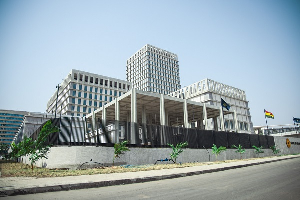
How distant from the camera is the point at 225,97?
6969cm

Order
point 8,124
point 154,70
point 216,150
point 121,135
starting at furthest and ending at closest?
1. point 154,70
2. point 8,124
3. point 216,150
4. point 121,135

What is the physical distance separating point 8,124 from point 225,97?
112426 millimetres

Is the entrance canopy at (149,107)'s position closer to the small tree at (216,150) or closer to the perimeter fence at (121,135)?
the perimeter fence at (121,135)

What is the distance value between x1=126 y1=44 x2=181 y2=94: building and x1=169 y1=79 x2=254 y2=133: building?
37.7 m

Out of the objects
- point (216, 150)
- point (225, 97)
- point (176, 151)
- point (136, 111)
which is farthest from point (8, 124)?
point (216, 150)

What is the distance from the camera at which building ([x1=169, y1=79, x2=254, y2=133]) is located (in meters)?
65.4

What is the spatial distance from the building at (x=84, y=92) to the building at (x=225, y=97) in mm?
28701

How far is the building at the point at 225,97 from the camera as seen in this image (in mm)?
65375


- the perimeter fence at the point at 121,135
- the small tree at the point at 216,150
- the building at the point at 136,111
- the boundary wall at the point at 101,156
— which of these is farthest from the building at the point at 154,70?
the boundary wall at the point at 101,156

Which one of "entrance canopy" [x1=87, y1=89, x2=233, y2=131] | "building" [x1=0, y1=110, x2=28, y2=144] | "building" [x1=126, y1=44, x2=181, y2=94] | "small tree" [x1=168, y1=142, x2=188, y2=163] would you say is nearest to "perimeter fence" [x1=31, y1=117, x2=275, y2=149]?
"small tree" [x1=168, y1=142, x2=188, y2=163]

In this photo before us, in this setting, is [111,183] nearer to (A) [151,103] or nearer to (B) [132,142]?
(B) [132,142]

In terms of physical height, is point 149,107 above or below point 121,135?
above

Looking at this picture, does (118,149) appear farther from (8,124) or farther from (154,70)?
(8,124)

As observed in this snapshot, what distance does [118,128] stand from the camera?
13.8 m
